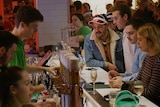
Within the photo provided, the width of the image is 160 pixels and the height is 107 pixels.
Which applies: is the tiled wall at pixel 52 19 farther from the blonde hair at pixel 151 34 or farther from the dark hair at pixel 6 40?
the dark hair at pixel 6 40

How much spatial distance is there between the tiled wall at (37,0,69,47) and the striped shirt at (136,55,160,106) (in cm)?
432

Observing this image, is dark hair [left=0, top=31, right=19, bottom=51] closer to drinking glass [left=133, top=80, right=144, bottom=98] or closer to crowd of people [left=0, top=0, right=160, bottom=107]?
crowd of people [left=0, top=0, right=160, bottom=107]

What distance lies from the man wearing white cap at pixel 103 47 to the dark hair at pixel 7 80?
2394mm

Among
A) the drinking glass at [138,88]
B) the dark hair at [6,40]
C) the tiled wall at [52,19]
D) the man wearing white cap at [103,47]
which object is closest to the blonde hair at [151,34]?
the drinking glass at [138,88]

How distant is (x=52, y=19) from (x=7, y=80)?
5320 millimetres

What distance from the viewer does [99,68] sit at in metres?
4.43

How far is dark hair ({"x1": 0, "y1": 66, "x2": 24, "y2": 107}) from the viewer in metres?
2.07

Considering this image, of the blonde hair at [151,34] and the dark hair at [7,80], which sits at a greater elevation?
the blonde hair at [151,34]

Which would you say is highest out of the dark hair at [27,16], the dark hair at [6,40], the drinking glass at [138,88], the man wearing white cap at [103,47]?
the dark hair at [27,16]

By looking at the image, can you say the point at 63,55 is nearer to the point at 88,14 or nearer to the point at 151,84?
the point at 151,84

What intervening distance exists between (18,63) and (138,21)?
1418mm

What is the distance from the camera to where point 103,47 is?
4590mm

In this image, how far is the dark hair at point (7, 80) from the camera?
2.07 metres

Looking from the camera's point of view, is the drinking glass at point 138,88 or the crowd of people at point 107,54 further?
the drinking glass at point 138,88
